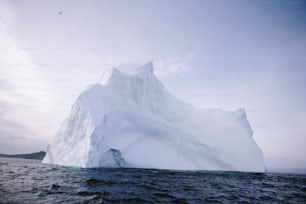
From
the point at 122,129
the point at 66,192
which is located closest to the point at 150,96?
the point at 122,129

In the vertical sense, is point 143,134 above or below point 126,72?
below

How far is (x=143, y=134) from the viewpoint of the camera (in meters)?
27.3

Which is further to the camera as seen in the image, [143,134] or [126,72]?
[126,72]

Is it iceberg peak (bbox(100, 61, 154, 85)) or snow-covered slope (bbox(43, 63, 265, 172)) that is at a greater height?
iceberg peak (bbox(100, 61, 154, 85))

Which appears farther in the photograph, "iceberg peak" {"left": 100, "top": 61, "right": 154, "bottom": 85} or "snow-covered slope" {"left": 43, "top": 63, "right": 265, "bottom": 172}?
"iceberg peak" {"left": 100, "top": 61, "right": 154, "bottom": 85}

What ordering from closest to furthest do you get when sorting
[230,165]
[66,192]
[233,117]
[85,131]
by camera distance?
1. [66,192]
2. [85,131]
3. [230,165]
4. [233,117]

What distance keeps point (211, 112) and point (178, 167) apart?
44.6 feet

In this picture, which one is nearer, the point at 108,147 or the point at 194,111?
the point at 108,147

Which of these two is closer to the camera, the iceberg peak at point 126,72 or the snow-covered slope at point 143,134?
the snow-covered slope at point 143,134

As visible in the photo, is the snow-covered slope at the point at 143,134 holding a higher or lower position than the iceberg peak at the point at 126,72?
lower

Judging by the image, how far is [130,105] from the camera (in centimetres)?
2775

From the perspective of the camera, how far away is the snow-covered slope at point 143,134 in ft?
75.8

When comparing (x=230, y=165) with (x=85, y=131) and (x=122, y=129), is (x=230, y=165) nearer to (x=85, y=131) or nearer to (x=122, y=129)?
(x=122, y=129)

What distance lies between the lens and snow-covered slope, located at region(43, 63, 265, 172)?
23094mm
